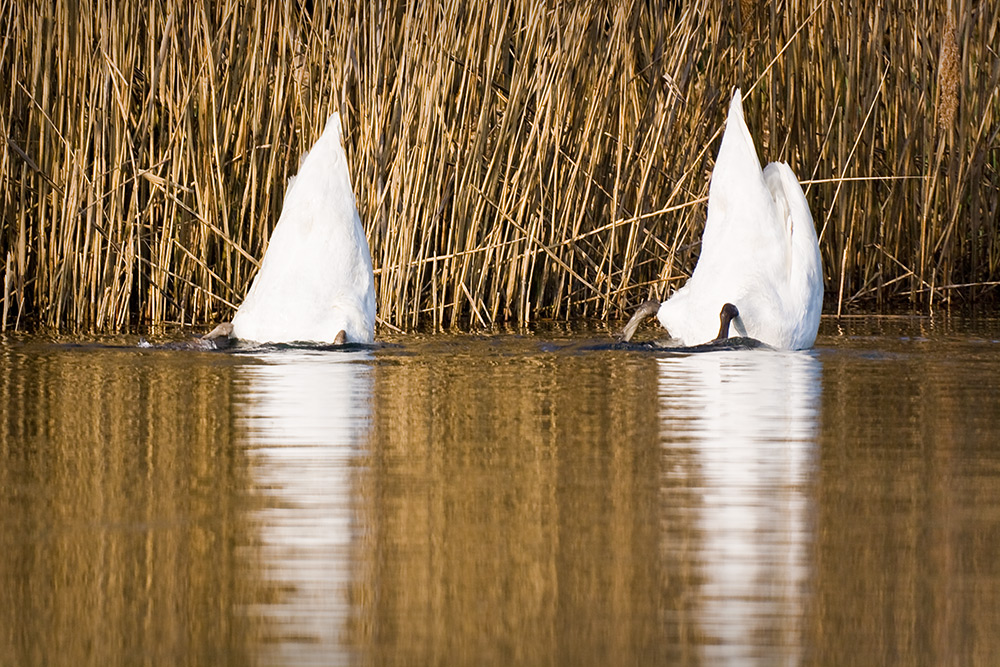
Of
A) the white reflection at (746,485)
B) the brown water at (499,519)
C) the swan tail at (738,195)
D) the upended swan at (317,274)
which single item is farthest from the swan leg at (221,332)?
the swan tail at (738,195)

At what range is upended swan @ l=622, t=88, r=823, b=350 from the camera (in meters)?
6.34

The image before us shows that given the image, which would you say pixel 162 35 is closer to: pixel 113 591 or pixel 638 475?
pixel 638 475

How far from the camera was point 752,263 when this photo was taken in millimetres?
6344

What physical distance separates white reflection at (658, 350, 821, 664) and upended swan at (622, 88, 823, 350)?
159mm

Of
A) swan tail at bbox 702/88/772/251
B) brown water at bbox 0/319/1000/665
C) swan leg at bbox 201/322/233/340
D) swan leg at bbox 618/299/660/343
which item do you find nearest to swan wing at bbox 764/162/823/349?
swan tail at bbox 702/88/772/251

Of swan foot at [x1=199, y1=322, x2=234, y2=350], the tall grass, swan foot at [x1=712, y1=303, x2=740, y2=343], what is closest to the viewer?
swan foot at [x1=712, y1=303, x2=740, y2=343]

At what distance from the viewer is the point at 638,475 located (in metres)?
3.88

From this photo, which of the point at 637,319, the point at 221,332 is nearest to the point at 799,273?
the point at 637,319

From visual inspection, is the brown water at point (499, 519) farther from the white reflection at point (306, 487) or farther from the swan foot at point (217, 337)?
the swan foot at point (217, 337)

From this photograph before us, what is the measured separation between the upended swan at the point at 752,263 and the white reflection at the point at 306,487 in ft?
4.35

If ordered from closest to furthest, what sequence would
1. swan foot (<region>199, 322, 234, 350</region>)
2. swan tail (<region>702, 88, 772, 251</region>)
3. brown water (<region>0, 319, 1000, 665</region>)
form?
brown water (<region>0, 319, 1000, 665</region>) → swan tail (<region>702, 88, 772, 251</region>) → swan foot (<region>199, 322, 234, 350</region>)

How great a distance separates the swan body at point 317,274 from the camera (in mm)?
6410

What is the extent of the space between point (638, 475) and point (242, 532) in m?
1.02

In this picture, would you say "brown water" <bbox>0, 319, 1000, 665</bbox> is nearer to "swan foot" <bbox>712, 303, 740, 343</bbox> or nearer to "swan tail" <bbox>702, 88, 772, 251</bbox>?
"swan foot" <bbox>712, 303, 740, 343</bbox>
